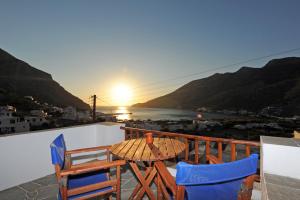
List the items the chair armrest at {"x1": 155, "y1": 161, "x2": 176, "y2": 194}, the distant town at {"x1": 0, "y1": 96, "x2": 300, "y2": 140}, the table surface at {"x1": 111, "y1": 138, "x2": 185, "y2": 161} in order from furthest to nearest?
the distant town at {"x1": 0, "y1": 96, "x2": 300, "y2": 140}, the table surface at {"x1": 111, "y1": 138, "x2": 185, "y2": 161}, the chair armrest at {"x1": 155, "y1": 161, "x2": 176, "y2": 194}

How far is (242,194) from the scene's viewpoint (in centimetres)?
130

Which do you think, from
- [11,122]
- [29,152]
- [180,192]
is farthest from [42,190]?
[11,122]

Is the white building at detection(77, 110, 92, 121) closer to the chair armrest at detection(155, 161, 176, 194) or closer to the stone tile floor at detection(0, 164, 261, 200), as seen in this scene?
the stone tile floor at detection(0, 164, 261, 200)

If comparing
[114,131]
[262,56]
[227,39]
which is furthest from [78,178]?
[262,56]

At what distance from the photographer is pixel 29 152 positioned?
3.18m

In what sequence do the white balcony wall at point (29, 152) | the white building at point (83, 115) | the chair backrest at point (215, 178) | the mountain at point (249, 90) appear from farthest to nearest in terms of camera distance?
the white building at point (83, 115)
the mountain at point (249, 90)
the white balcony wall at point (29, 152)
the chair backrest at point (215, 178)

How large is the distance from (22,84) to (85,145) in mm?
35841

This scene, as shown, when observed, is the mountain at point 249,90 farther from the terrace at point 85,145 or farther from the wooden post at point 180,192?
the wooden post at point 180,192

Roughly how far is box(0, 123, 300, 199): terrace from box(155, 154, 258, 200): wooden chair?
34cm

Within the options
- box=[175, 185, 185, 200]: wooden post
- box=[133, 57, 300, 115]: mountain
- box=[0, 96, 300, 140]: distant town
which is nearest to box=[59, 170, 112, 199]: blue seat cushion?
box=[175, 185, 185, 200]: wooden post

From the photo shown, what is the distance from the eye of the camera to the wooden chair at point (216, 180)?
1.09 meters

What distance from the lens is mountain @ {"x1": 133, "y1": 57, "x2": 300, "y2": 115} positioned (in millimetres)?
24084

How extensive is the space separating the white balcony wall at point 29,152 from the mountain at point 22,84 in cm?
3260

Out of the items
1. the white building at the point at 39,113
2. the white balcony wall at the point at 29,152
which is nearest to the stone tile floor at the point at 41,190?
the white balcony wall at the point at 29,152
